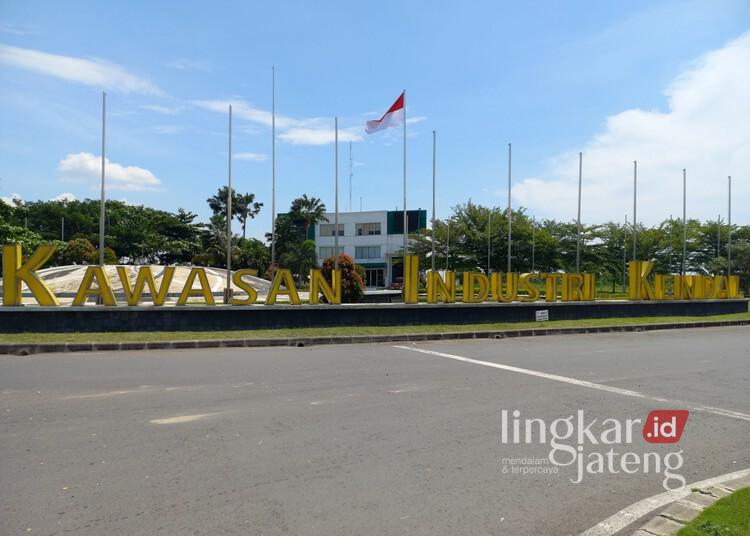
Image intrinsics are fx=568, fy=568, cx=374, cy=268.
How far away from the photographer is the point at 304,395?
7.93 metres

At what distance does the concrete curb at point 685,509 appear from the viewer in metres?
3.83

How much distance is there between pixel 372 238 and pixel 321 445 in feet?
213

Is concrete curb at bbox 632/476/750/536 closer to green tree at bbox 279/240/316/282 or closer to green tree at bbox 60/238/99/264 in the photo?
green tree at bbox 60/238/99/264

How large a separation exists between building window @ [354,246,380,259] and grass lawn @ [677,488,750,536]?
65.9 metres

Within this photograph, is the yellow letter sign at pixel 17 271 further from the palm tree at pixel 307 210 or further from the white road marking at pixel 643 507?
the palm tree at pixel 307 210

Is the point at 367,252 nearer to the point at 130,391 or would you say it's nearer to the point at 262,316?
the point at 262,316

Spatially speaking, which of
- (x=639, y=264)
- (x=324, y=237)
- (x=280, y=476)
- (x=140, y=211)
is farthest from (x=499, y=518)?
(x=140, y=211)

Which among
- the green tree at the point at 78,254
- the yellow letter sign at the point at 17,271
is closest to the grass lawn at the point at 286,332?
the yellow letter sign at the point at 17,271

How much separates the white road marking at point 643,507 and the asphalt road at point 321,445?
0.12m

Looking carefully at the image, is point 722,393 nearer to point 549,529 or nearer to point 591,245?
point 549,529

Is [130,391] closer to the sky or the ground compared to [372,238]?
closer to the ground

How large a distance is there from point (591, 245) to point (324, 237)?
1447 inches

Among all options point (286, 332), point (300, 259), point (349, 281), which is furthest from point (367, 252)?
point (286, 332)

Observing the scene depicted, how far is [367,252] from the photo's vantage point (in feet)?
232
